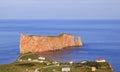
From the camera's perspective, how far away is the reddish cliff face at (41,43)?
97188 millimetres

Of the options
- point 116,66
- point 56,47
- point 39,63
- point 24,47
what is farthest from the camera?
point 56,47

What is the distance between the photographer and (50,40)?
333ft

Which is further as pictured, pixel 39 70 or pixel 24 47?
pixel 24 47

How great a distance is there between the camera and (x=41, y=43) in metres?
99.6

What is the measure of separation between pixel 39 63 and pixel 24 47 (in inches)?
1537

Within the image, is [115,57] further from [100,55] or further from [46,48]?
[46,48]

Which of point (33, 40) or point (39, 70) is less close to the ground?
point (33, 40)

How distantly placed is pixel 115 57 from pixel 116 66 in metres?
14.5

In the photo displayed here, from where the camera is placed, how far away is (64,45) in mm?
106625

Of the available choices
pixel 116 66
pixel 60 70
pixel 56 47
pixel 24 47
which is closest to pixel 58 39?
pixel 56 47

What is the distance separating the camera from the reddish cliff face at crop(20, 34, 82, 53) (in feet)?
319

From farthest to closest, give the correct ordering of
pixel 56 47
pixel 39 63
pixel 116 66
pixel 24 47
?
pixel 56 47 < pixel 24 47 < pixel 116 66 < pixel 39 63

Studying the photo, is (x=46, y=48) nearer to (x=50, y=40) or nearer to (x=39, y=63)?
(x=50, y=40)

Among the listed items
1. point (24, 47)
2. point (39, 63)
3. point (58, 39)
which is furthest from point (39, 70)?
point (58, 39)
